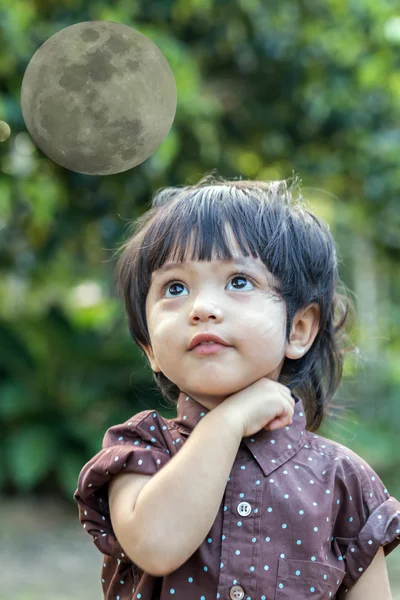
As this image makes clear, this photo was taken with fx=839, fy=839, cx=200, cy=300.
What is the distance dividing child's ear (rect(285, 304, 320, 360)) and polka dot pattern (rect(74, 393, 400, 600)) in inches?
4.9

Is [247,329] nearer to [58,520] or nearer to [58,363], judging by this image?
[58,520]

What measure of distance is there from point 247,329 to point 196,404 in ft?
0.65

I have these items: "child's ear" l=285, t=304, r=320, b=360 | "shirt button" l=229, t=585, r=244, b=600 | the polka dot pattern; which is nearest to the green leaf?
the polka dot pattern

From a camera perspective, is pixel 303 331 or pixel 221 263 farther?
pixel 303 331

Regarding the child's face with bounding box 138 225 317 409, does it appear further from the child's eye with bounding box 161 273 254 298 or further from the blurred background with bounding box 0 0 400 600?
the blurred background with bounding box 0 0 400 600

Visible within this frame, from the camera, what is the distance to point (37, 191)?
13.9 feet

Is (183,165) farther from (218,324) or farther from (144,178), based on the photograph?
(218,324)

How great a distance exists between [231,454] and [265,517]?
14 centimetres

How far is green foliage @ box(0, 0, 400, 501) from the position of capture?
4152 mm

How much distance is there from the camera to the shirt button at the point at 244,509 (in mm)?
1434

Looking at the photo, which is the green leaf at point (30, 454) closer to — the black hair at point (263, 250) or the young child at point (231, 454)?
the black hair at point (263, 250)

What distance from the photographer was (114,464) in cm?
144

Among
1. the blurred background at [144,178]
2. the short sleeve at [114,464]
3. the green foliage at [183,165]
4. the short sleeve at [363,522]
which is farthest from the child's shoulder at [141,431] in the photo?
the green foliage at [183,165]

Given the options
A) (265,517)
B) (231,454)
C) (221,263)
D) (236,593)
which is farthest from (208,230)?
A: (236,593)
